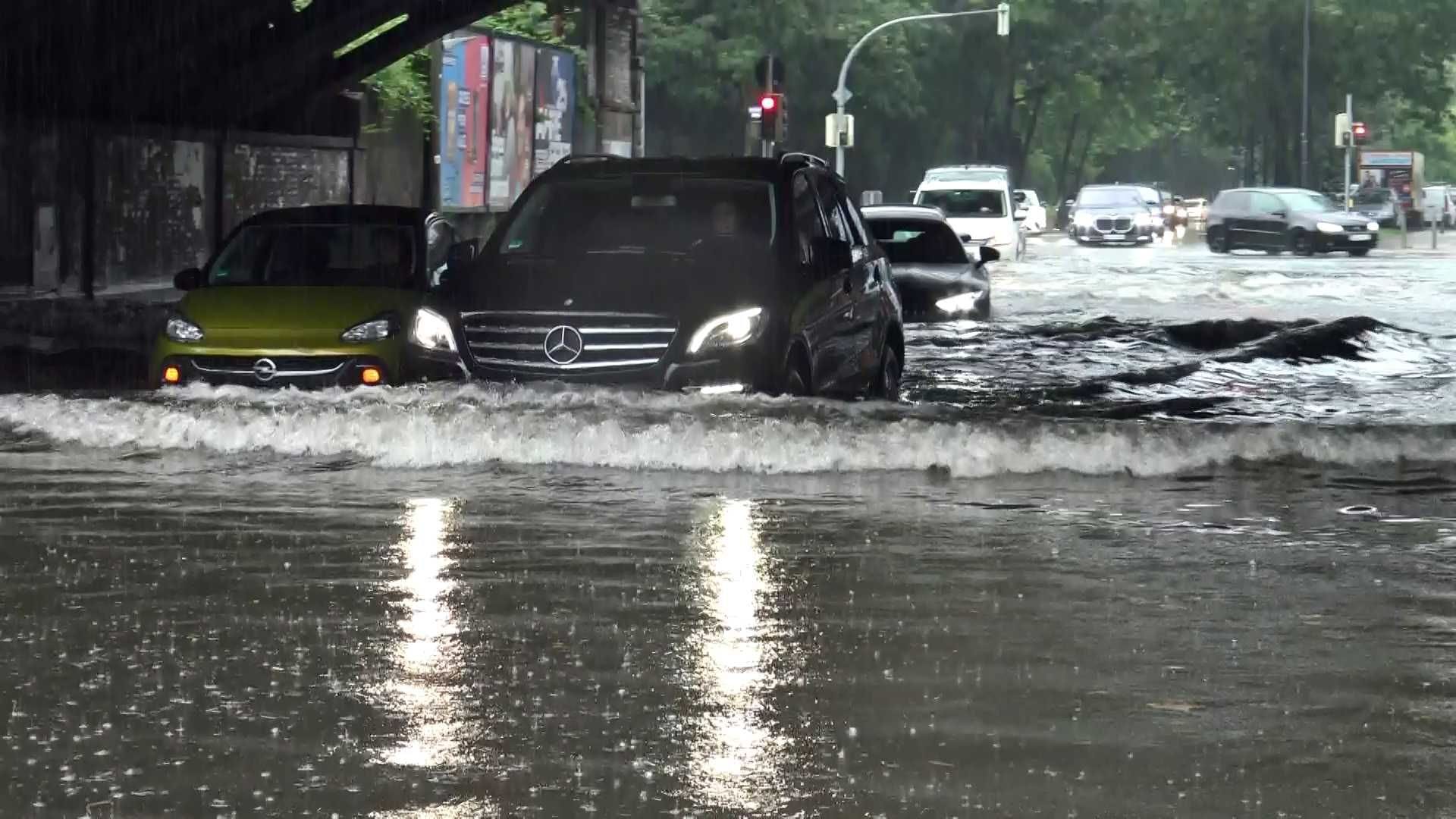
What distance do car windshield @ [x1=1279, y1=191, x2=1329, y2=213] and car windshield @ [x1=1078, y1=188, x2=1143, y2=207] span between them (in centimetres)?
833

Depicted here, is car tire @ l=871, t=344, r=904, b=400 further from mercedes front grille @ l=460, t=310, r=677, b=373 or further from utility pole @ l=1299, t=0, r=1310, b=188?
utility pole @ l=1299, t=0, r=1310, b=188

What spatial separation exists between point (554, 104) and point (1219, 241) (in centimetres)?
1920

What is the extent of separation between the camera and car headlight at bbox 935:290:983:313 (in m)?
26.4

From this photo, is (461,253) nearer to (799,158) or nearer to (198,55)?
(799,158)

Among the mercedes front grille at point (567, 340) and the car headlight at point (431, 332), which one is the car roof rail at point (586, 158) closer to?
the car headlight at point (431, 332)

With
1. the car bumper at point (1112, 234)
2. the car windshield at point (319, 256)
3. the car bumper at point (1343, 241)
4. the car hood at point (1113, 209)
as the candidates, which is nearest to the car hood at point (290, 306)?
the car windshield at point (319, 256)

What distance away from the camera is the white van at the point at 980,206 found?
45.2 meters

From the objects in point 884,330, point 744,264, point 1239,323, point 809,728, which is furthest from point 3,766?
point 1239,323

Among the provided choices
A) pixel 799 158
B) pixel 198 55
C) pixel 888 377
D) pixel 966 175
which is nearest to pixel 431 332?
pixel 799 158

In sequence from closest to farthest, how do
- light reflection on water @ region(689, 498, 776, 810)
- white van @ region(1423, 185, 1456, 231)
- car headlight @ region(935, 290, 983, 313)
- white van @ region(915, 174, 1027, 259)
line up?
light reflection on water @ region(689, 498, 776, 810) < car headlight @ region(935, 290, 983, 313) < white van @ region(915, 174, 1027, 259) < white van @ region(1423, 185, 1456, 231)

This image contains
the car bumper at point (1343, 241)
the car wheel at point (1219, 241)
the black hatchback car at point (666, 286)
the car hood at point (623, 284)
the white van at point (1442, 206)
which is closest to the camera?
the black hatchback car at point (666, 286)

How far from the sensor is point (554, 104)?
43.9 m

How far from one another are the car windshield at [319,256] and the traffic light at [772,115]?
16248 millimetres

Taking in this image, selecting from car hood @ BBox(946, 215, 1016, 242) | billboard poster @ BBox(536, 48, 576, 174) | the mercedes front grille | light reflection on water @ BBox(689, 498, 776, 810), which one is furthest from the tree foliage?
light reflection on water @ BBox(689, 498, 776, 810)
